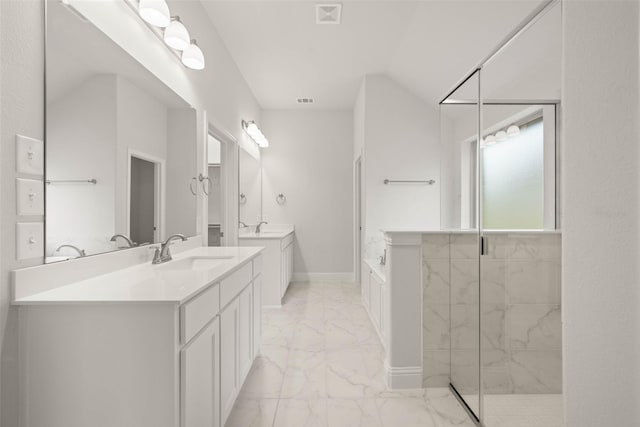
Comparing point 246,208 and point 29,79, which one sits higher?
point 29,79

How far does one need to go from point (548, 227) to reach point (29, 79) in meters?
1.90

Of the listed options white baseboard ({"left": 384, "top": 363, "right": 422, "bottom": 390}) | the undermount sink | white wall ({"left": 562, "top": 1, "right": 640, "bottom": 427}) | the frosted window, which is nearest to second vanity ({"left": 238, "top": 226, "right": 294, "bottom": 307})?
the undermount sink

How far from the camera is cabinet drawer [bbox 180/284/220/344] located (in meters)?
1.13

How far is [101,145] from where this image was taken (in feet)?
4.79

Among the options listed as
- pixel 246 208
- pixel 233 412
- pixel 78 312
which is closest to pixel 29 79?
pixel 78 312

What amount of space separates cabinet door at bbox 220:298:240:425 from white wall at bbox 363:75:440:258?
8.05 ft

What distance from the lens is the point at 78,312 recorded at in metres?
1.07

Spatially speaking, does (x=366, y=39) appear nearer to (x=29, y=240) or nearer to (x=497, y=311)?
(x=497, y=311)

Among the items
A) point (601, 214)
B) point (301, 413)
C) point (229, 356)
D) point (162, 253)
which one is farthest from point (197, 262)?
point (601, 214)

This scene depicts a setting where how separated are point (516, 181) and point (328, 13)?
89.0 inches

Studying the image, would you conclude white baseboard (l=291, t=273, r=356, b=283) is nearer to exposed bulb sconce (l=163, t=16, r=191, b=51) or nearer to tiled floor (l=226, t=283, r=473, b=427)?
tiled floor (l=226, t=283, r=473, b=427)

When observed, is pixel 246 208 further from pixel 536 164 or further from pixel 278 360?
pixel 536 164

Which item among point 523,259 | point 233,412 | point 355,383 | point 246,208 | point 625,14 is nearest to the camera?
point 625,14

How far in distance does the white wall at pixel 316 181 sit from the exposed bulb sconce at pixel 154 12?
11.9 feet
